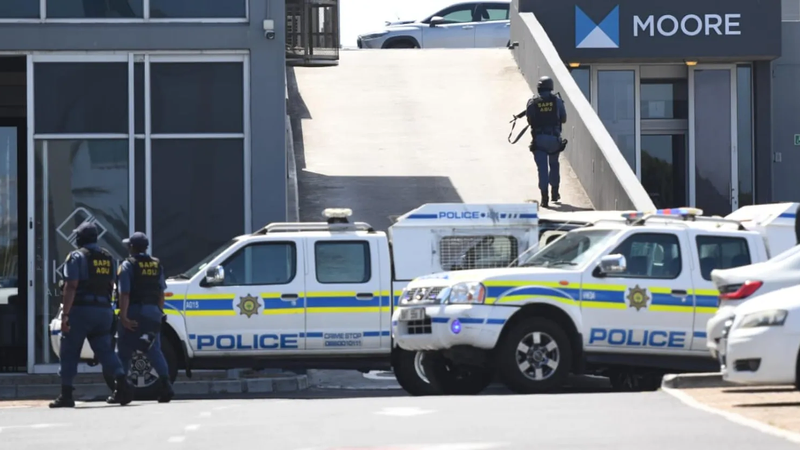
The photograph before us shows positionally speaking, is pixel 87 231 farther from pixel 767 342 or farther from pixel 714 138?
pixel 714 138

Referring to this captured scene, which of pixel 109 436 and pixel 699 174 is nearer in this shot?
pixel 109 436

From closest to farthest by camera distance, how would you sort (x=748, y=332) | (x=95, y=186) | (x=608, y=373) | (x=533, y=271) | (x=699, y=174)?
(x=748, y=332) → (x=533, y=271) → (x=608, y=373) → (x=95, y=186) → (x=699, y=174)

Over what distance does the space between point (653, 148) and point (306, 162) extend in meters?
10.00

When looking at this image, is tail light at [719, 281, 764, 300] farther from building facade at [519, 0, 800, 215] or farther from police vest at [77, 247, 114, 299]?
building facade at [519, 0, 800, 215]

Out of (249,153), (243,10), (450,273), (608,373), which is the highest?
(243,10)

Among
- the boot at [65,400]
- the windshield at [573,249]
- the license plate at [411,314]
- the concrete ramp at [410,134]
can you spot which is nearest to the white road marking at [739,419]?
the windshield at [573,249]

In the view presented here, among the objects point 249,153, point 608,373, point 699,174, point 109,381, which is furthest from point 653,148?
point 109,381

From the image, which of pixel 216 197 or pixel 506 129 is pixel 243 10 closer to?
pixel 216 197

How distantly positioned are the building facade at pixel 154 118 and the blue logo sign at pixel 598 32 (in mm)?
10870

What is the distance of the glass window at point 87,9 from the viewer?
19.8 meters

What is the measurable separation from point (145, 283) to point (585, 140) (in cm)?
1075

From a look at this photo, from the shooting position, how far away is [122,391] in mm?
13867

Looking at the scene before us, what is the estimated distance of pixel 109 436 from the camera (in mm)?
10250

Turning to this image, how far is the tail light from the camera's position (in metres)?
12.6
